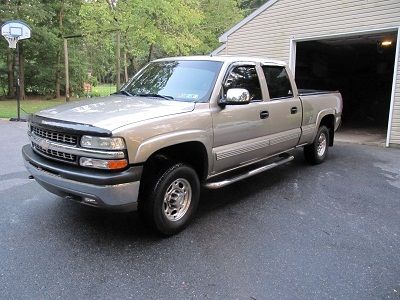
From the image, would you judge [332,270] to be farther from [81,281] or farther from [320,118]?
[320,118]

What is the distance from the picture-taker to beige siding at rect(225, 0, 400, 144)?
31.2 feet

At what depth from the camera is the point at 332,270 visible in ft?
11.1

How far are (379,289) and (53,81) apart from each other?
29398 mm

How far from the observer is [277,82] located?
582 cm

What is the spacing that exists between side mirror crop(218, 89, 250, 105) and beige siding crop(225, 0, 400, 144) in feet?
22.3

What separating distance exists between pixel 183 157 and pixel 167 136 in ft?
1.80

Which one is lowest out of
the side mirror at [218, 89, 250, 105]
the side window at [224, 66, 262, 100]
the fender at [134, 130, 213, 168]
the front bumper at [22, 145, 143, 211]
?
the front bumper at [22, 145, 143, 211]

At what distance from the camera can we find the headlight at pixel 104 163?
131 inches

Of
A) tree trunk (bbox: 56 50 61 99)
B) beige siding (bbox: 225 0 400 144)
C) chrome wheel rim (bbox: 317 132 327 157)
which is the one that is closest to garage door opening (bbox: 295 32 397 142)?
beige siding (bbox: 225 0 400 144)

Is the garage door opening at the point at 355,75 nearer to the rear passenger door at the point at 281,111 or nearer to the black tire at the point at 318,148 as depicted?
the black tire at the point at 318,148

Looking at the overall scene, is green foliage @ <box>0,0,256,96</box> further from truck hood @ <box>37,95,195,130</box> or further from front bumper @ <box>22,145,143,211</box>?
front bumper @ <box>22,145,143,211</box>

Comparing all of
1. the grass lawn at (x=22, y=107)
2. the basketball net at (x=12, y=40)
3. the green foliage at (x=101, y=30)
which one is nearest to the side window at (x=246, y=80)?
the basketball net at (x=12, y=40)

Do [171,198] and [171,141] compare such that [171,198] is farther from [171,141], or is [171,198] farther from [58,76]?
[58,76]

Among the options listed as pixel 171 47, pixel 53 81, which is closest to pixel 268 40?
pixel 171 47
